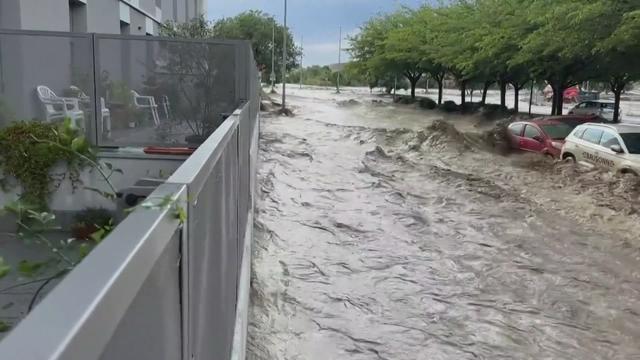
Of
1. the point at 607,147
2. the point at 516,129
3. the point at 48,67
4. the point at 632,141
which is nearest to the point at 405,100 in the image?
the point at 516,129

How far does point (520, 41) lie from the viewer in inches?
875

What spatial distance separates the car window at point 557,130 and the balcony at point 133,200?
1187 centimetres

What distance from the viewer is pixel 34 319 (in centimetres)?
81

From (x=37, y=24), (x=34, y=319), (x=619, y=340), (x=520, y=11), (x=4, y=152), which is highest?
(x=520, y=11)

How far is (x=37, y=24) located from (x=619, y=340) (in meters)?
12.0

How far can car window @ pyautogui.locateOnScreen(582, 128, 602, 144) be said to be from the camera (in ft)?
48.0

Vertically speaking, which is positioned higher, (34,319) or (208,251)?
(34,319)

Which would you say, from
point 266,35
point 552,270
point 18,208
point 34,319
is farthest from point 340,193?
point 266,35

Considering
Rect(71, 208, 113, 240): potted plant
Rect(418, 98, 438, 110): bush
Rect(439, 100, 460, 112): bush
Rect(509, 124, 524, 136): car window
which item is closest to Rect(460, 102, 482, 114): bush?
Rect(439, 100, 460, 112): bush

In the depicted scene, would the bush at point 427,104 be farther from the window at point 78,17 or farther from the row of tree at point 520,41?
the window at point 78,17

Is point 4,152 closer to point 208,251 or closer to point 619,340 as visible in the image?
point 208,251

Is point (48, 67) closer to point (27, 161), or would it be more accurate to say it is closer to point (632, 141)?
point (27, 161)

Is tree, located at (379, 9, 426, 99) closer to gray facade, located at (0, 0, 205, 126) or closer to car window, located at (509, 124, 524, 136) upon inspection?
car window, located at (509, 124, 524, 136)

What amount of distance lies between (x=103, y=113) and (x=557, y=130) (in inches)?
545
